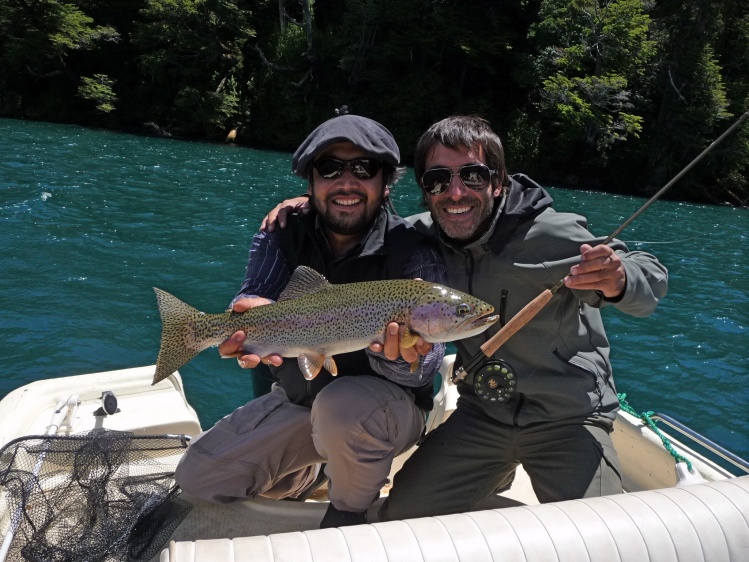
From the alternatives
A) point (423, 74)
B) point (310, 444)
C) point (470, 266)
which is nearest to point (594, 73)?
point (423, 74)

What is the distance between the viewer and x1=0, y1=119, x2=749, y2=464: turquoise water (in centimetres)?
789

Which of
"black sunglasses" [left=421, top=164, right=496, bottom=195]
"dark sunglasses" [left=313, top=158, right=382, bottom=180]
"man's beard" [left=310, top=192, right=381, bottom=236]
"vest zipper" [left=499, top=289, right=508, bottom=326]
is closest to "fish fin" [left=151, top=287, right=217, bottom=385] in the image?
"man's beard" [left=310, top=192, right=381, bottom=236]

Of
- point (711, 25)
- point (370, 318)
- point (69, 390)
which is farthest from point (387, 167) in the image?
point (711, 25)

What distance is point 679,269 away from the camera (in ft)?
48.8

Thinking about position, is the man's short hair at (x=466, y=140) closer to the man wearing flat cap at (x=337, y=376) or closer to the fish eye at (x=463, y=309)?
the man wearing flat cap at (x=337, y=376)

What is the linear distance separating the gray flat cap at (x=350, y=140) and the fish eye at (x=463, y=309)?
991 mm

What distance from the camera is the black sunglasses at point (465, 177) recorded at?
3.50m

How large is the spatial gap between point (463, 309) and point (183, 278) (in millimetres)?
8685

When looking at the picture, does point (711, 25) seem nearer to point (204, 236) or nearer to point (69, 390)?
point (204, 236)

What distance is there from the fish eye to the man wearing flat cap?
303 mm

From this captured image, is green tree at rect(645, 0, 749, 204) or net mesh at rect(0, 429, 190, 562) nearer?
net mesh at rect(0, 429, 190, 562)

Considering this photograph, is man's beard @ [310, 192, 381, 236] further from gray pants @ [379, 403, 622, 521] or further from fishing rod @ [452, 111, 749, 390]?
gray pants @ [379, 403, 622, 521]

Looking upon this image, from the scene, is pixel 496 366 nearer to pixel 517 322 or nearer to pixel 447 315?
pixel 517 322

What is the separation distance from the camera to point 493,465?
3676 millimetres
